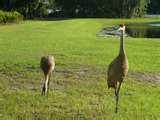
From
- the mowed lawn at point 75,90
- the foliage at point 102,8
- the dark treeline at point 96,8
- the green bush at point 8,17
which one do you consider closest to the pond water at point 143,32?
the green bush at point 8,17

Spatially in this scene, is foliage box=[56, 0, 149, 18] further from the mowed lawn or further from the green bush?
the mowed lawn

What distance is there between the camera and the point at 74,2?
81625 millimetres

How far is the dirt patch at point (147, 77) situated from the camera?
570 inches

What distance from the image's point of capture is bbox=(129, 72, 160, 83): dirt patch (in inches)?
570

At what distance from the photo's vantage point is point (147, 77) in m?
14.8

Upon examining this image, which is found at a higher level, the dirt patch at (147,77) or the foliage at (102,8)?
the dirt patch at (147,77)

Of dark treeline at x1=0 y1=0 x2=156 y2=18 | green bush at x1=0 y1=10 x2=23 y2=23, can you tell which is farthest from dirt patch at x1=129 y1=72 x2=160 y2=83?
dark treeline at x1=0 y1=0 x2=156 y2=18

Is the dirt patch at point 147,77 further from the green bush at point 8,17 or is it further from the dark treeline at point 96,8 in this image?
the dark treeline at point 96,8

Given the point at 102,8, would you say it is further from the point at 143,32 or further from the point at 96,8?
the point at 143,32

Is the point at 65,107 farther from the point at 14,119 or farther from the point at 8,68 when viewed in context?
the point at 8,68

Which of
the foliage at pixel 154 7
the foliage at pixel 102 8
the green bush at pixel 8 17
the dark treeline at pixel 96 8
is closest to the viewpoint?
the green bush at pixel 8 17

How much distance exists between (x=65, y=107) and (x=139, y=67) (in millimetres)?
6499

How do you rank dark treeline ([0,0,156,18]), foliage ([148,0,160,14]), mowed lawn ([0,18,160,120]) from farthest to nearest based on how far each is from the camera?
1. foliage ([148,0,160,14])
2. dark treeline ([0,0,156,18])
3. mowed lawn ([0,18,160,120])

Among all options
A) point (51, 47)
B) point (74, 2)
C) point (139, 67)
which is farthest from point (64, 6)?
point (139, 67)
